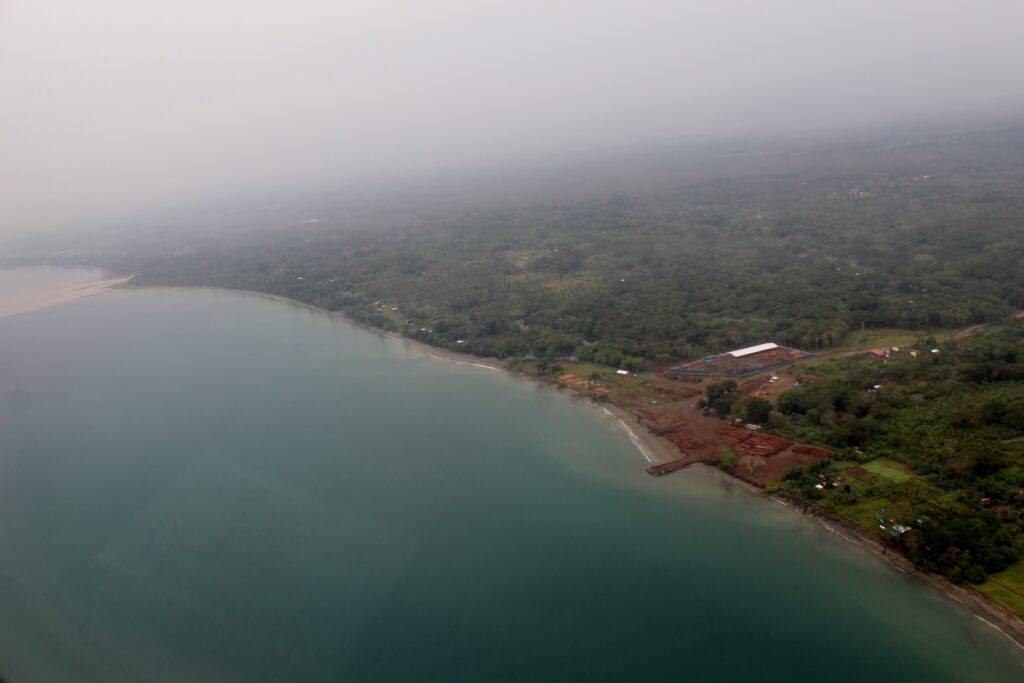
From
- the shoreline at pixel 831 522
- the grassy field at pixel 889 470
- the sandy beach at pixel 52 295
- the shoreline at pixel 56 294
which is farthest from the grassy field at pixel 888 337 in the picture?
the sandy beach at pixel 52 295

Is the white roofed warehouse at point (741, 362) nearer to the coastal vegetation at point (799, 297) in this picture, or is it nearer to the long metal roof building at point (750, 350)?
the long metal roof building at point (750, 350)

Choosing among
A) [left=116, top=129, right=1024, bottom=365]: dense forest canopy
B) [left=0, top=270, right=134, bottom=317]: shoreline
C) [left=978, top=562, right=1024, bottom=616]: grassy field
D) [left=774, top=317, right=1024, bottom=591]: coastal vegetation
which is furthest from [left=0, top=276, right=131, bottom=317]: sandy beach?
[left=978, top=562, right=1024, bottom=616]: grassy field

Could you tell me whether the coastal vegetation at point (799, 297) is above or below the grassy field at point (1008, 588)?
above

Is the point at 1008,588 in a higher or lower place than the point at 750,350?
lower

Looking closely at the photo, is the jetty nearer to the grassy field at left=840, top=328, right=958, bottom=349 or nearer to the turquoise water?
the turquoise water

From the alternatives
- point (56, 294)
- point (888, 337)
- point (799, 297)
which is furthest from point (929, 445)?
point (56, 294)

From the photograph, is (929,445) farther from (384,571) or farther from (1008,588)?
(384,571)

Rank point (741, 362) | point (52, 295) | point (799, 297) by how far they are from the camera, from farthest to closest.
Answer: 1. point (52, 295)
2. point (799, 297)
3. point (741, 362)
